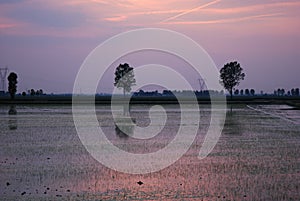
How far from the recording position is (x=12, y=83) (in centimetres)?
15325

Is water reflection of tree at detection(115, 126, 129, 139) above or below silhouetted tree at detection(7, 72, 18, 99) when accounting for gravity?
below

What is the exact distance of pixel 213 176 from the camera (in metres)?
16.6

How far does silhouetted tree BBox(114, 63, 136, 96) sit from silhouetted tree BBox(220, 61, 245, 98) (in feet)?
96.1

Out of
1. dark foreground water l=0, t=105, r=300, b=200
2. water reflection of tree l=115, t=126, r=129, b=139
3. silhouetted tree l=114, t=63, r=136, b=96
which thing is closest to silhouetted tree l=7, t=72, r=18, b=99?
silhouetted tree l=114, t=63, r=136, b=96

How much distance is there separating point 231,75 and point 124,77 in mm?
33846

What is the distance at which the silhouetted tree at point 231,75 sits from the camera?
529 ft

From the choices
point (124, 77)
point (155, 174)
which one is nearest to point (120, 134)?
point (155, 174)

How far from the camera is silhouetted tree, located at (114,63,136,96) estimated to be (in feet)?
512

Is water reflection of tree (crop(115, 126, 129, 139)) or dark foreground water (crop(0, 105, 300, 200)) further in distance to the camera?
water reflection of tree (crop(115, 126, 129, 139))

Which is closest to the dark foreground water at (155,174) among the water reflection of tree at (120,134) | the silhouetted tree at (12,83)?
the water reflection of tree at (120,134)

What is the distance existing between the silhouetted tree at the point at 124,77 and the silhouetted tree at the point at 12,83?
30.5 meters

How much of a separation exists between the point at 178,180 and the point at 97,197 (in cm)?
340

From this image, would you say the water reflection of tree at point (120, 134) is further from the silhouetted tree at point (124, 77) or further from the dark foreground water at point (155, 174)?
the silhouetted tree at point (124, 77)

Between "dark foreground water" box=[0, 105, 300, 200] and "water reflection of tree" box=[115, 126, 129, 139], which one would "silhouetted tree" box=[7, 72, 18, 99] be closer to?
"water reflection of tree" box=[115, 126, 129, 139]
